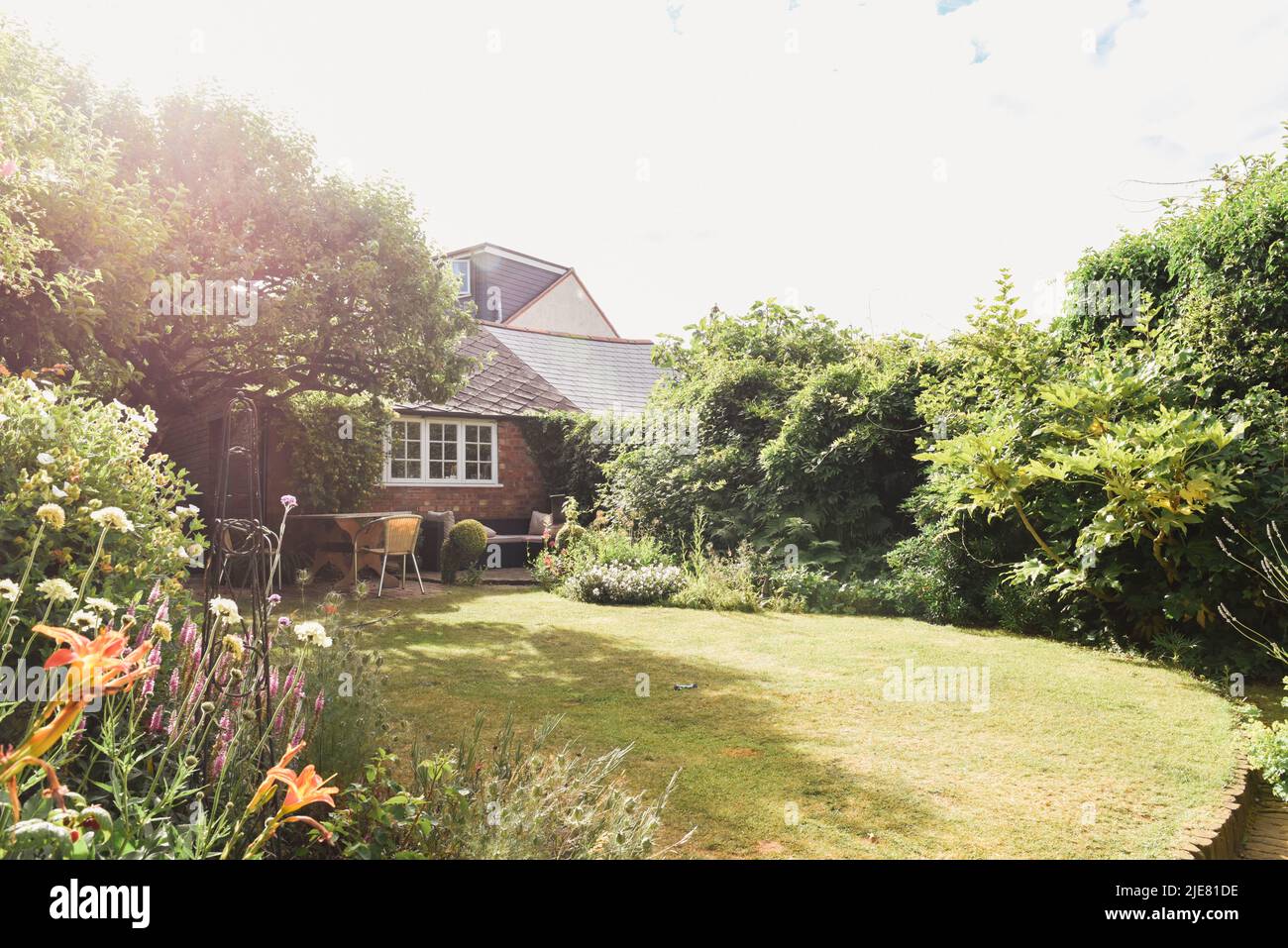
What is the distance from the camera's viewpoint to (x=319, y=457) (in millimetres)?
14266

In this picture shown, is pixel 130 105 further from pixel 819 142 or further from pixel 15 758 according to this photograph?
pixel 15 758

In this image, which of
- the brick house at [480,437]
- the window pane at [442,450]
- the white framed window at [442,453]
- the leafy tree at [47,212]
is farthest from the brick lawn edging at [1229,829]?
the window pane at [442,450]

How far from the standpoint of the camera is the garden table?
11547 mm

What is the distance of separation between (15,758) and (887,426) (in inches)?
410

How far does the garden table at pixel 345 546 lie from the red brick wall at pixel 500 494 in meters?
3.27

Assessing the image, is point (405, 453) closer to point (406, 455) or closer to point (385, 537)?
point (406, 455)

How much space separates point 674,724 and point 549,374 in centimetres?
1665

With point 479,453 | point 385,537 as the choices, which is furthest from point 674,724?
point 479,453

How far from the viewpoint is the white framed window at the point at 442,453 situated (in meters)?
16.5

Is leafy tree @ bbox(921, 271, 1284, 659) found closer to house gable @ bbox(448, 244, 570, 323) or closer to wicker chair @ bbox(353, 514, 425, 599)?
wicker chair @ bbox(353, 514, 425, 599)

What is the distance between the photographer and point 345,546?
12.6 meters

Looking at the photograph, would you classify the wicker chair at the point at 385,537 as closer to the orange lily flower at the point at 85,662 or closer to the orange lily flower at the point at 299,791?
the orange lily flower at the point at 299,791
